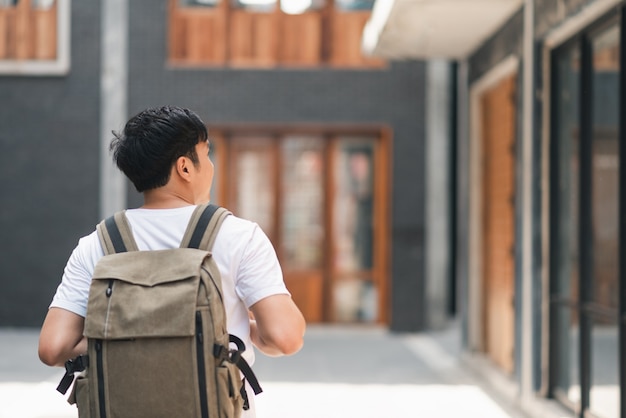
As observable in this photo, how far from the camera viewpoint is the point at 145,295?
1.97 meters

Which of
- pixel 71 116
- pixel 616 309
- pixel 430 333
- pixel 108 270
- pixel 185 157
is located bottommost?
pixel 430 333

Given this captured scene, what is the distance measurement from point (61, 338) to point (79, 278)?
0.47 feet

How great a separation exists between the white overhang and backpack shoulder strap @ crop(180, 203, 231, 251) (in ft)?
19.1

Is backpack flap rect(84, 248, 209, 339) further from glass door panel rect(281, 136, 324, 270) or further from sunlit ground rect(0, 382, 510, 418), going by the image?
glass door panel rect(281, 136, 324, 270)

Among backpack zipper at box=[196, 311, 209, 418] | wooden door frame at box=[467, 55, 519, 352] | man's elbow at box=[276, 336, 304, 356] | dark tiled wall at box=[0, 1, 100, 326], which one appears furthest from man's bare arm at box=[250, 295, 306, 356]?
dark tiled wall at box=[0, 1, 100, 326]

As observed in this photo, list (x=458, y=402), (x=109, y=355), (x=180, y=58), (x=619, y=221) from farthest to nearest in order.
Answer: (x=180, y=58), (x=458, y=402), (x=619, y=221), (x=109, y=355)

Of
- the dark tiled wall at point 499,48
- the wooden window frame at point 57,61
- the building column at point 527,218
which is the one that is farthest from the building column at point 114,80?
the building column at point 527,218

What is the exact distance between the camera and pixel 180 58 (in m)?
12.5

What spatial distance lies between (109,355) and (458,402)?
6.07 metres

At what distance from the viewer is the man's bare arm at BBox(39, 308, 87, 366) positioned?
205 cm

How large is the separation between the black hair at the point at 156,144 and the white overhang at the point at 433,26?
18.8 feet

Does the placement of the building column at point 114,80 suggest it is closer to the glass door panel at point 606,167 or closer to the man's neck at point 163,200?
the glass door panel at point 606,167

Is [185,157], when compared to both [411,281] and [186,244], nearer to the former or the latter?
[186,244]

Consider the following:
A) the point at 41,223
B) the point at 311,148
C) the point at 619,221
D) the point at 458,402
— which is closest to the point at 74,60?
the point at 41,223
